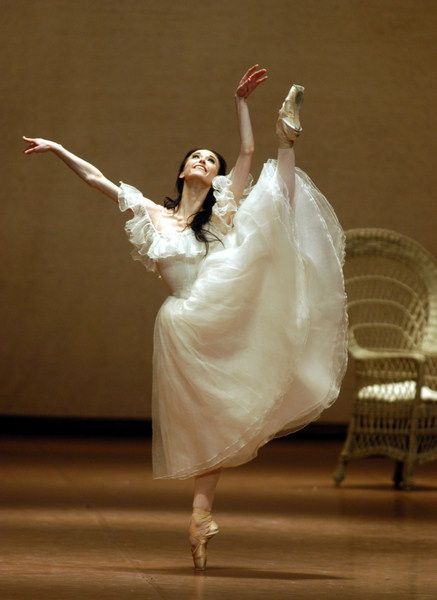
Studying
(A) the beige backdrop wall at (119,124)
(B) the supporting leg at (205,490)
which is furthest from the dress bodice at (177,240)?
(A) the beige backdrop wall at (119,124)

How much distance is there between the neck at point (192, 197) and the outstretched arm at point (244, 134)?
0.12 meters

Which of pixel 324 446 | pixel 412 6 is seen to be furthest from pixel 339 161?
pixel 324 446

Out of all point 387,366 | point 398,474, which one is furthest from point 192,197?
point 398,474

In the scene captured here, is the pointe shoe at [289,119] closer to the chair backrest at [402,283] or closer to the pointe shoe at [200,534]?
the pointe shoe at [200,534]

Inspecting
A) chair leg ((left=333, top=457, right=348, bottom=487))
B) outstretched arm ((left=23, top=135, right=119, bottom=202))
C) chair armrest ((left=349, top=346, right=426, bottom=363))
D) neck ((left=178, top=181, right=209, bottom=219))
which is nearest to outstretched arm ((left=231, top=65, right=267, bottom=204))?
neck ((left=178, top=181, right=209, bottom=219))

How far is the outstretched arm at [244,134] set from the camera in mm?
4262

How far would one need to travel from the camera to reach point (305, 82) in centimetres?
878

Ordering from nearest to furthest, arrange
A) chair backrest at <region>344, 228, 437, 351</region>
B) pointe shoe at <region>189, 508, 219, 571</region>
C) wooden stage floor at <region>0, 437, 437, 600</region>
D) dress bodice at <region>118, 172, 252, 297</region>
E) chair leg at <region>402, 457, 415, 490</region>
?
wooden stage floor at <region>0, 437, 437, 600</region> → pointe shoe at <region>189, 508, 219, 571</region> → dress bodice at <region>118, 172, 252, 297</region> → chair leg at <region>402, 457, 415, 490</region> → chair backrest at <region>344, 228, 437, 351</region>

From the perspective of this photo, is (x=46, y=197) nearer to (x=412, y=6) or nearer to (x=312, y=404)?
(x=412, y=6)

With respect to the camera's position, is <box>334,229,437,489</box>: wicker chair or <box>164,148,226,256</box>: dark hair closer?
<box>164,148,226,256</box>: dark hair

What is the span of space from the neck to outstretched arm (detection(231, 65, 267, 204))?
121 millimetres

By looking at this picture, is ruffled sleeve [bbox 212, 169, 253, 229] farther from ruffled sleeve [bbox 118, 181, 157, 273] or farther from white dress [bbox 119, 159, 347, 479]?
ruffled sleeve [bbox 118, 181, 157, 273]

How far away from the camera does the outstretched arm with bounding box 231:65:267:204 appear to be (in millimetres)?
4262

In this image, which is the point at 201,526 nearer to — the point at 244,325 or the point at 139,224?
the point at 244,325
